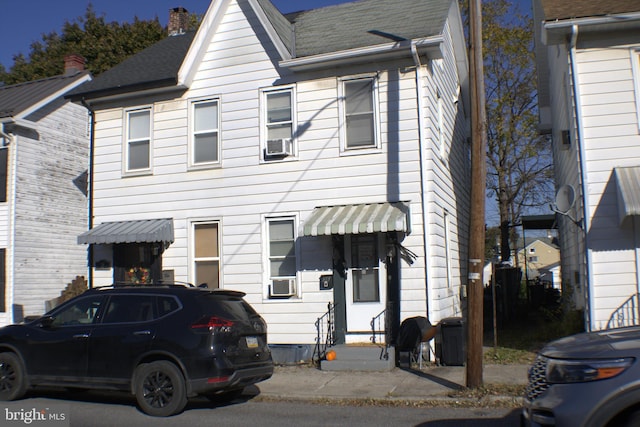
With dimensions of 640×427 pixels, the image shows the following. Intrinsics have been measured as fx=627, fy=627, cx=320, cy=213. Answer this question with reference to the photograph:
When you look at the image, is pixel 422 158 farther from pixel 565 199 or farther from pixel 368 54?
pixel 565 199

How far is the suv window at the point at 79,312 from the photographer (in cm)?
915

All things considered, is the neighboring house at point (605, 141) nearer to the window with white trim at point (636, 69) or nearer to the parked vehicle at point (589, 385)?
the window with white trim at point (636, 69)

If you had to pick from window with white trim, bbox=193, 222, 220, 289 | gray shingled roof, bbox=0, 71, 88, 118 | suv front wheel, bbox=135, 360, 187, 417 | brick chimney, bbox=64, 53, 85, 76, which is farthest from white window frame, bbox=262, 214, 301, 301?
brick chimney, bbox=64, 53, 85, 76

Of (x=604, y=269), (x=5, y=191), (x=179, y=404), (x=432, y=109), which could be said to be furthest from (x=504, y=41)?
(x=179, y=404)

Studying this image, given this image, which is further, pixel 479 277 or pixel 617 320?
pixel 617 320

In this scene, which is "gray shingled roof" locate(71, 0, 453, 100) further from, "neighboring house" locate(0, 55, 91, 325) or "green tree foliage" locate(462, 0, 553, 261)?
"green tree foliage" locate(462, 0, 553, 261)

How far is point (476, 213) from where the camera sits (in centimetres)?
912

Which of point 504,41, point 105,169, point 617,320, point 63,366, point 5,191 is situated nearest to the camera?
point 63,366

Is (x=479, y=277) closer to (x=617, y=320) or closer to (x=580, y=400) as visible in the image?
(x=617, y=320)

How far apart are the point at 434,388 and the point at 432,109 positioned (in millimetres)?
5766

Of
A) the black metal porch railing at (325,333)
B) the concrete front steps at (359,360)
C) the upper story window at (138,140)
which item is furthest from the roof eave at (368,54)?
the concrete front steps at (359,360)

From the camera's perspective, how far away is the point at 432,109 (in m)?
12.8

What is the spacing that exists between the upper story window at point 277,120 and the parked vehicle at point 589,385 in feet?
28.9

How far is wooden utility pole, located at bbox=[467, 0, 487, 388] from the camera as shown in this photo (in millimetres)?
8992
